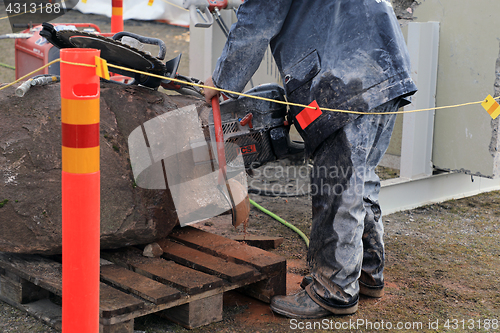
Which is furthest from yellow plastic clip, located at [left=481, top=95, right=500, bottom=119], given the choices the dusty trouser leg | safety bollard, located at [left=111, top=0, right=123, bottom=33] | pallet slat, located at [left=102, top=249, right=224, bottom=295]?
safety bollard, located at [left=111, top=0, right=123, bottom=33]

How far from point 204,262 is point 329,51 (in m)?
1.17

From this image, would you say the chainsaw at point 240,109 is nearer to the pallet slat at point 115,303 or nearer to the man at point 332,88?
the man at point 332,88

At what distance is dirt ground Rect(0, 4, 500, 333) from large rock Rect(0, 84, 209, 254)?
0.41m

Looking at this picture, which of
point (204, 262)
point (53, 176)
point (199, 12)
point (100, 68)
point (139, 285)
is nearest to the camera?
point (100, 68)

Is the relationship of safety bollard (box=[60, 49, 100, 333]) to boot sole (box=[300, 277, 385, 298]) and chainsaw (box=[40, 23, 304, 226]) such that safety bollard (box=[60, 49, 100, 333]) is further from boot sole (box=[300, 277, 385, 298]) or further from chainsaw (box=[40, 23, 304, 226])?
boot sole (box=[300, 277, 385, 298])

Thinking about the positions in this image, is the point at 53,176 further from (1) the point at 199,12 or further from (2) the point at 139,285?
(1) the point at 199,12

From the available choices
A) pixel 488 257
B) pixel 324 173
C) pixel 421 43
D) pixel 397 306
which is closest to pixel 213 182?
pixel 324 173

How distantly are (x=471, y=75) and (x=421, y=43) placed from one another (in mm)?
458

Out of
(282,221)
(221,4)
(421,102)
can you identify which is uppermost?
(221,4)

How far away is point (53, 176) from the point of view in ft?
7.97

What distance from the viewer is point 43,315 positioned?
2.35m

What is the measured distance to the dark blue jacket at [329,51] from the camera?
7.62 ft

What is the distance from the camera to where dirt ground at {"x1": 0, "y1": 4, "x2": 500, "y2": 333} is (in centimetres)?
247

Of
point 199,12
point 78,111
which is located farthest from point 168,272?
point 199,12
